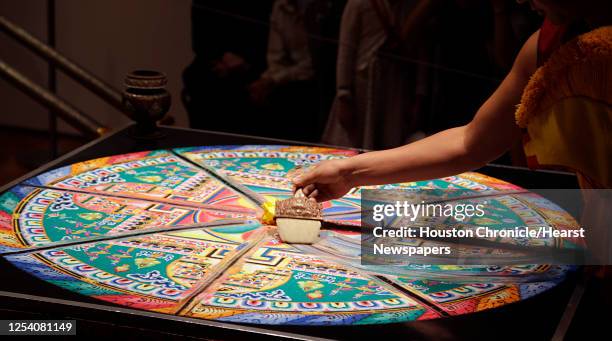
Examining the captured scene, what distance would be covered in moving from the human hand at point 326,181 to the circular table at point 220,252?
0.28ft

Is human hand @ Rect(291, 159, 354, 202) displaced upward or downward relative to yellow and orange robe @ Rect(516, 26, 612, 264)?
downward

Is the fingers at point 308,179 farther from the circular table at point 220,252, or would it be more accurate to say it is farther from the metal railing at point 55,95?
the metal railing at point 55,95

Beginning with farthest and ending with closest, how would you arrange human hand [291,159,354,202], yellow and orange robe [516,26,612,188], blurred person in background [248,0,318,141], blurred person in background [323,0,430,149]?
blurred person in background [248,0,318,141] → blurred person in background [323,0,430,149] → human hand [291,159,354,202] → yellow and orange robe [516,26,612,188]

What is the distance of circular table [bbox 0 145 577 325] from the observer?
186 cm

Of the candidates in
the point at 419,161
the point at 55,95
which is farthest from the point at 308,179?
the point at 55,95

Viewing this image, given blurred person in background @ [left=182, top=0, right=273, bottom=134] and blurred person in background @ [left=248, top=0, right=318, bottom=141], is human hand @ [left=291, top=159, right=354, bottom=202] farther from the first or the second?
blurred person in background @ [left=182, top=0, right=273, bottom=134]

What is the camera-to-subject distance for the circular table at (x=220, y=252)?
6.10ft

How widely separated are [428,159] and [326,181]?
285 millimetres

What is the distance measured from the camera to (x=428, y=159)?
2.39 meters

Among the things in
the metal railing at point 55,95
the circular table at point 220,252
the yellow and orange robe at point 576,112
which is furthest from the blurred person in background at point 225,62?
the yellow and orange robe at point 576,112

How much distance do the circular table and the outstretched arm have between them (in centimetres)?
13

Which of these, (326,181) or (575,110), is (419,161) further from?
(575,110)

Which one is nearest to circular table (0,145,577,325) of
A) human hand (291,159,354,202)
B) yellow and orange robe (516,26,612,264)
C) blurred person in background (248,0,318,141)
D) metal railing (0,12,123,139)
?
human hand (291,159,354,202)

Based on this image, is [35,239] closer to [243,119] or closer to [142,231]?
[142,231]
